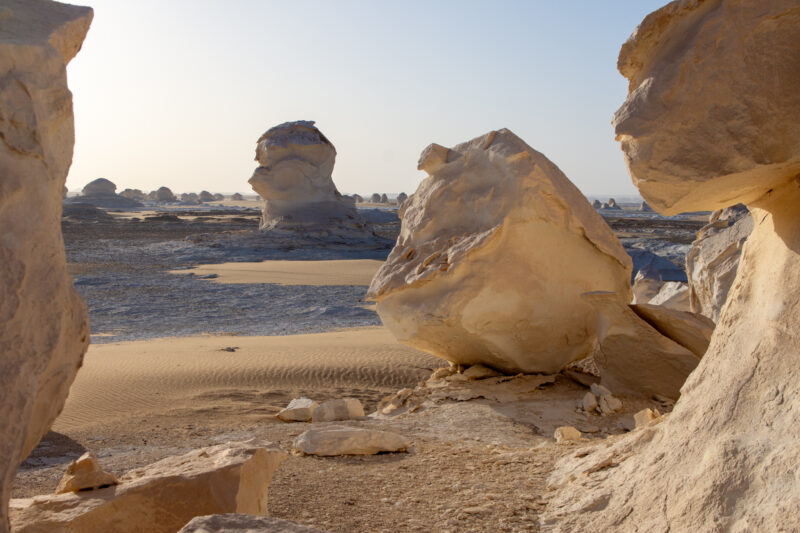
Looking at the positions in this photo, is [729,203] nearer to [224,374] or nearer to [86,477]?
[86,477]

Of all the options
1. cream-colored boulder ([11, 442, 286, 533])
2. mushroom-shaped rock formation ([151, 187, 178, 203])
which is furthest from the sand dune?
mushroom-shaped rock formation ([151, 187, 178, 203])

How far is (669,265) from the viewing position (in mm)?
13172

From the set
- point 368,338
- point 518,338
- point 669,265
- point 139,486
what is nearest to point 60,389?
point 139,486

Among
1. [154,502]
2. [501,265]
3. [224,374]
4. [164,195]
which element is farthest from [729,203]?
[164,195]

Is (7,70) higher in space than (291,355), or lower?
higher

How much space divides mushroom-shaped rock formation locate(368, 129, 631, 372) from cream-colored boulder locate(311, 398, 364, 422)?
1.12m

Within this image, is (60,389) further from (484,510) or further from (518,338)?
(518,338)

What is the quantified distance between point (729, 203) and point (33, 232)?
2385 millimetres

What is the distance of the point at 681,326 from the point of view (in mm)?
5547

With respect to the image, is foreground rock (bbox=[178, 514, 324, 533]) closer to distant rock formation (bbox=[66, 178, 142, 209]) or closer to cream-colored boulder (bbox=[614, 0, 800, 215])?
cream-colored boulder (bbox=[614, 0, 800, 215])

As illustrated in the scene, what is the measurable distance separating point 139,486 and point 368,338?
6.59 metres

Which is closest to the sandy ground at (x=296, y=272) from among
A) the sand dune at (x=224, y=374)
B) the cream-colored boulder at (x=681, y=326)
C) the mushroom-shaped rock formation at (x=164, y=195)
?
the sand dune at (x=224, y=374)

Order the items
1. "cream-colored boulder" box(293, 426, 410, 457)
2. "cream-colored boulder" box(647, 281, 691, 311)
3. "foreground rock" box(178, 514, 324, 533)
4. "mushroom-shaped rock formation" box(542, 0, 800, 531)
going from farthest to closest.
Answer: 1. "cream-colored boulder" box(647, 281, 691, 311)
2. "cream-colored boulder" box(293, 426, 410, 457)
3. "mushroom-shaped rock formation" box(542, 0, 800, 531)
4. "foreground rock" box(178, 514, 324, 533)

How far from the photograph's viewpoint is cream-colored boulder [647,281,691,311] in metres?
8.36
